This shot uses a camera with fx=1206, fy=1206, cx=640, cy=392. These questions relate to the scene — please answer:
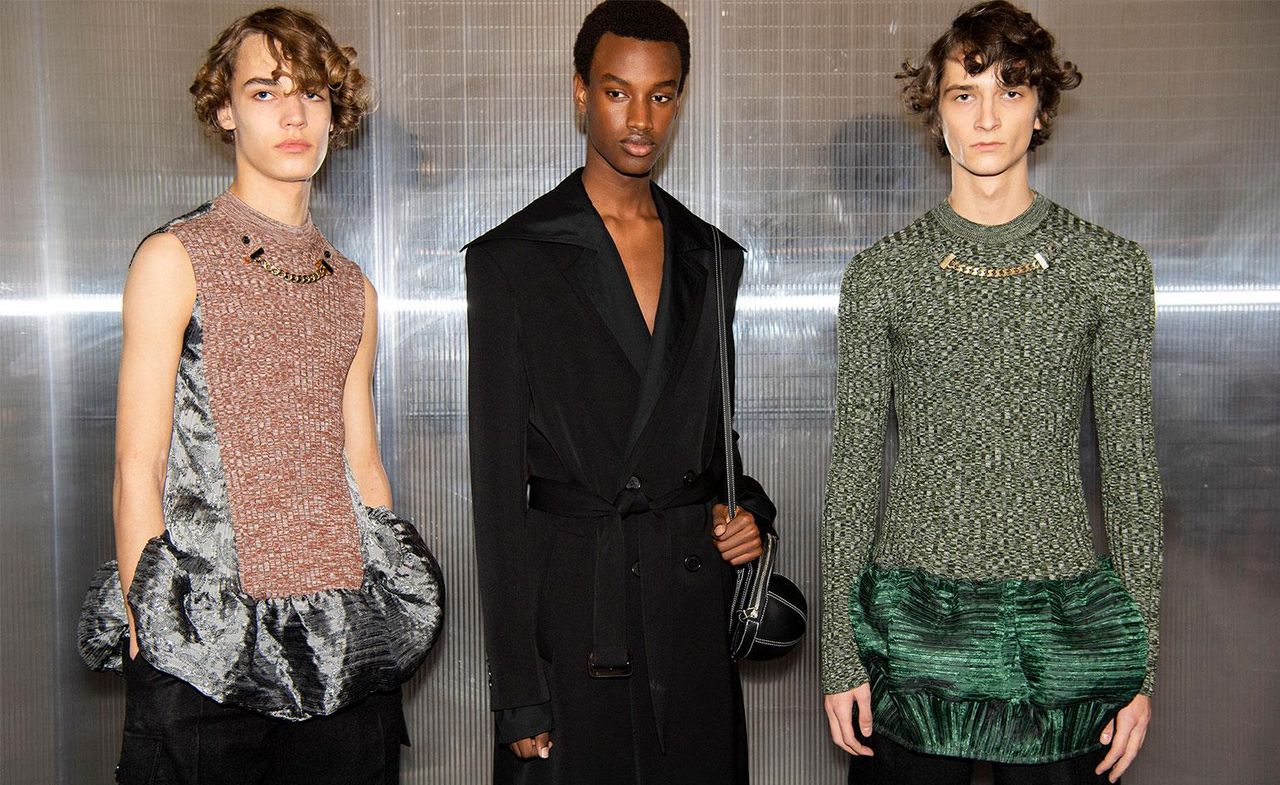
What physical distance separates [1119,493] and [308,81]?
171 cm

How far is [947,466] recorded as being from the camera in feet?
7.32

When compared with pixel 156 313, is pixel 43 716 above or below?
below

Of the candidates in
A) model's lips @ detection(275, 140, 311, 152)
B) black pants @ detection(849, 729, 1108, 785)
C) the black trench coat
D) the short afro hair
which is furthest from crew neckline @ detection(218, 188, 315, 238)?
black pants @ detection(849, 729, 1108, 785)

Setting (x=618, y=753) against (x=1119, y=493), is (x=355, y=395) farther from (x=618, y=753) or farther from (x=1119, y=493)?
(x=1119, y=493)

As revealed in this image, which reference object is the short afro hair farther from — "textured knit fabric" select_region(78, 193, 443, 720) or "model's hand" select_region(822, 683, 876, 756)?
"model's hand" select_region(822, 683, 876, 756)

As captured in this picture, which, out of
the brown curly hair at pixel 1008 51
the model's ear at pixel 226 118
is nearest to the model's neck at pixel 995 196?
the brown curly hair at pixel 1008 51

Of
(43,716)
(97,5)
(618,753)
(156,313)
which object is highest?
(97,5)

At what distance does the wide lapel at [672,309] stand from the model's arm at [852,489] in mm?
313

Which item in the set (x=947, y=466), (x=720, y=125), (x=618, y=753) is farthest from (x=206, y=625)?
(x=720, y=125)

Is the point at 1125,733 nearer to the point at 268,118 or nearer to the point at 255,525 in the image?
the point at 255,525

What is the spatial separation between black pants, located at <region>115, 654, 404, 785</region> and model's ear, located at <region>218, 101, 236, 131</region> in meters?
1.04

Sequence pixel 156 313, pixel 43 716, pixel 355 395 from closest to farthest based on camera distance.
Answer: pixel 156 313 < pixel 355 395 < pixel 43 716

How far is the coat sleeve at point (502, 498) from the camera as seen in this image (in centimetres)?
220

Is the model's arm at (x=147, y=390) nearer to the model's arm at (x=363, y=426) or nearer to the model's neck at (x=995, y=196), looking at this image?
the model's arm at (x=363, y=426)
